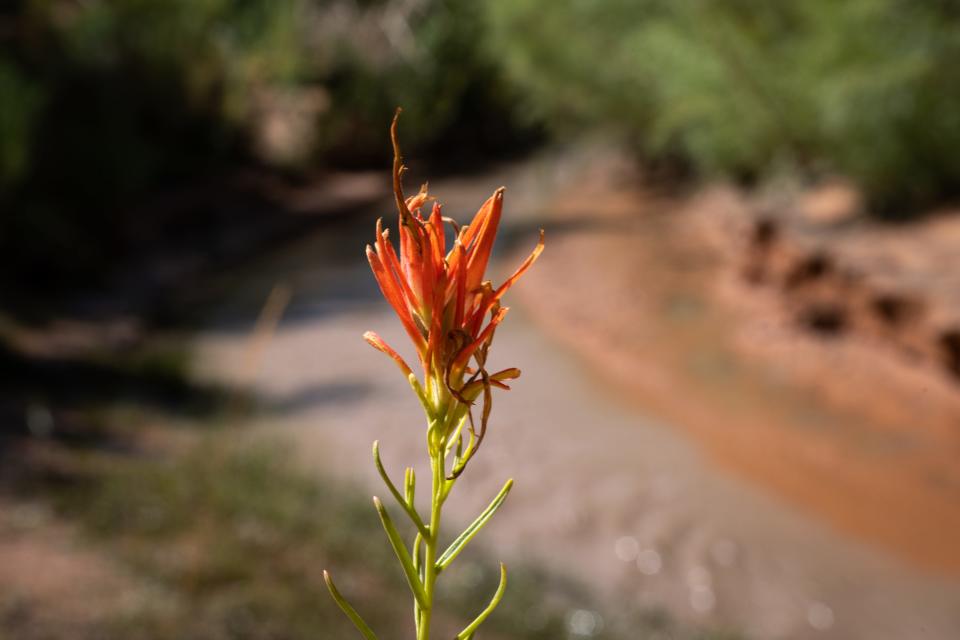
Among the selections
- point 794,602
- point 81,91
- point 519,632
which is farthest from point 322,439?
point 81,91

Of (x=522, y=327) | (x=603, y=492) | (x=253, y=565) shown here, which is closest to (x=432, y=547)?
(x=253, y=565)

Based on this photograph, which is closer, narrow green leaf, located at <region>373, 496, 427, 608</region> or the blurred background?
narrow green leaf, located at <region>373, 496, 427, 608</region>

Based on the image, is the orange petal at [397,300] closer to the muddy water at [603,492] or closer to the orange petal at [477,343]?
the orange petal at [477,343]

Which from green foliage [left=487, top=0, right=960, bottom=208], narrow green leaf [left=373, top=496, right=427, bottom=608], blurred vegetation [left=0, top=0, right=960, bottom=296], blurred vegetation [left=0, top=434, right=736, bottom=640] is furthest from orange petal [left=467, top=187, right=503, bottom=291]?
green foliage [left=487, top=0, right=960, bottom=208]

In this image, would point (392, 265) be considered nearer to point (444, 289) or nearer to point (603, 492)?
point (444, 289)

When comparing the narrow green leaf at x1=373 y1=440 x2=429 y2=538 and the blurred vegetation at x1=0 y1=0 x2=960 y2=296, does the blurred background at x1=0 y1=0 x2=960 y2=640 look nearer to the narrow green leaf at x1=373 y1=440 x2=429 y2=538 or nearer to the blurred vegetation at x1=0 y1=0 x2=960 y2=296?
the blurred vegetation at x1=0 y1=0 x2=960 y2=296

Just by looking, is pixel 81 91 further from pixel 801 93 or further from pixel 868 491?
pixel 868 491
